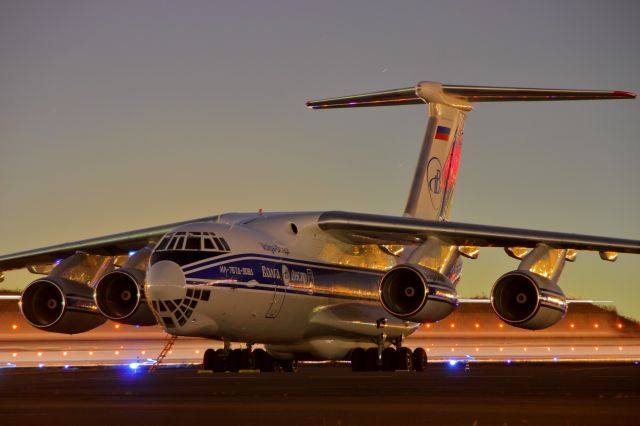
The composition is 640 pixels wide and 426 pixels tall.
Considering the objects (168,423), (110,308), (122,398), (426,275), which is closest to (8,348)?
(110,308)

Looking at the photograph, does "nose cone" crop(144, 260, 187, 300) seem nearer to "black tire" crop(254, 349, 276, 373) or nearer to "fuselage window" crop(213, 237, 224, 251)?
"fuselage window" crop(213, 237, 224, 251)

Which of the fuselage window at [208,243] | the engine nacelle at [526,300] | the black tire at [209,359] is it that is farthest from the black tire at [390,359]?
the fuselage window at [208,243]

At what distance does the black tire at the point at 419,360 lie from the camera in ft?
73.7

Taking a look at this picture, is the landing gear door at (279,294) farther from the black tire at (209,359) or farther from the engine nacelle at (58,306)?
the engine nacelle at (58,306)

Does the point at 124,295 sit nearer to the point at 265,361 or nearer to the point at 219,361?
the point at 219,361

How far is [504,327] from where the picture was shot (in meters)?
39.7

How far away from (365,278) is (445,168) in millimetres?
4756

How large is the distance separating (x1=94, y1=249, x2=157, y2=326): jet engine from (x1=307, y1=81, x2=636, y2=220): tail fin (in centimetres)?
703

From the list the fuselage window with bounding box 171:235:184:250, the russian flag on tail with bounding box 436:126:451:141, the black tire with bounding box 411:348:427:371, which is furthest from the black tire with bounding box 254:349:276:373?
the russian flag on tail with bounding box 436:126:451:141

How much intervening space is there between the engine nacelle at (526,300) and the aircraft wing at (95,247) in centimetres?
584

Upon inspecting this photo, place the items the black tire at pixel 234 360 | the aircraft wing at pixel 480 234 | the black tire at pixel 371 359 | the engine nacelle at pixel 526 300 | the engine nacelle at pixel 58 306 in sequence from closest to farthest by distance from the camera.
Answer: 1. the engine nacelle at pixel 526 300
2. the aircraft wing at pixel 480 234
3. the black tire at pixel 234 360
4. the engine nacelle at pixel 58 306
5. the black tire at pixel 371 359

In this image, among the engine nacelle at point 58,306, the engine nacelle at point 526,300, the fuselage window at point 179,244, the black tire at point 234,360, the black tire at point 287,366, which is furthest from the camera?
the black tire at point 287,366

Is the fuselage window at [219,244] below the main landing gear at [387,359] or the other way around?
the other way around

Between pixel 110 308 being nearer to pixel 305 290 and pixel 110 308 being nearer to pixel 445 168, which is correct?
pixel 305 290
